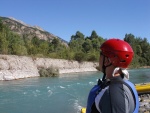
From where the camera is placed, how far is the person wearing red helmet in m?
1.68

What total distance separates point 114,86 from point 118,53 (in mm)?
251

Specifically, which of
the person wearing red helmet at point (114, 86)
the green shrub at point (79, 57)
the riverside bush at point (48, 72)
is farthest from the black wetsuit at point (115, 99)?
the green shrub at point (79, 57)

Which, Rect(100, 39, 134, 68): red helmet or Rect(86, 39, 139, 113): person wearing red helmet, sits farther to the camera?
Rect(100, 39, 134, 68): red helmet

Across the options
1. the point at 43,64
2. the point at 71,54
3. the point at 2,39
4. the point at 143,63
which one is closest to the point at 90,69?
the point at 71,54

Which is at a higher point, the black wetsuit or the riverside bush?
the black wetsuit

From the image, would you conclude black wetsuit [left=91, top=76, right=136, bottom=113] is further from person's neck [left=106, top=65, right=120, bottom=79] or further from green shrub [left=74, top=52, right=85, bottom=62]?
green shrub [left=74, top=52, right=85, bottom=62]

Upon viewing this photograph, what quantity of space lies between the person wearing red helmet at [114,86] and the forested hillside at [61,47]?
32.2 meters

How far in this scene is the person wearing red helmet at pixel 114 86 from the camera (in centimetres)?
168

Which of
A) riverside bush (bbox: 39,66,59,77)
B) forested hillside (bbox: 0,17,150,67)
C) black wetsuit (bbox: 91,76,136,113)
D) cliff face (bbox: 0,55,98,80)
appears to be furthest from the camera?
forested hillside (bbox: 0,17,150,67)

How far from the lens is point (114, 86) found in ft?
5.73

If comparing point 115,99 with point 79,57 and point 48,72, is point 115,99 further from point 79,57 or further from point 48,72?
point 79,57

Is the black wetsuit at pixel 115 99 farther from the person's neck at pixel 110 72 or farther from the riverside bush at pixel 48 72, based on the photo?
the riverside bush at pixel 48 72

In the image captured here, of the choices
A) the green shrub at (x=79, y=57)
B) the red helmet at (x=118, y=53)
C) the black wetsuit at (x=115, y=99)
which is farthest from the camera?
the green shrub at (x=79, y=57)

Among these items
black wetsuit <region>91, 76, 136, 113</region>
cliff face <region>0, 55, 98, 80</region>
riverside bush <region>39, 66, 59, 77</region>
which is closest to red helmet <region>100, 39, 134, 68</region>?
black wetsuit <region>91, 76, 136, 113</region>
